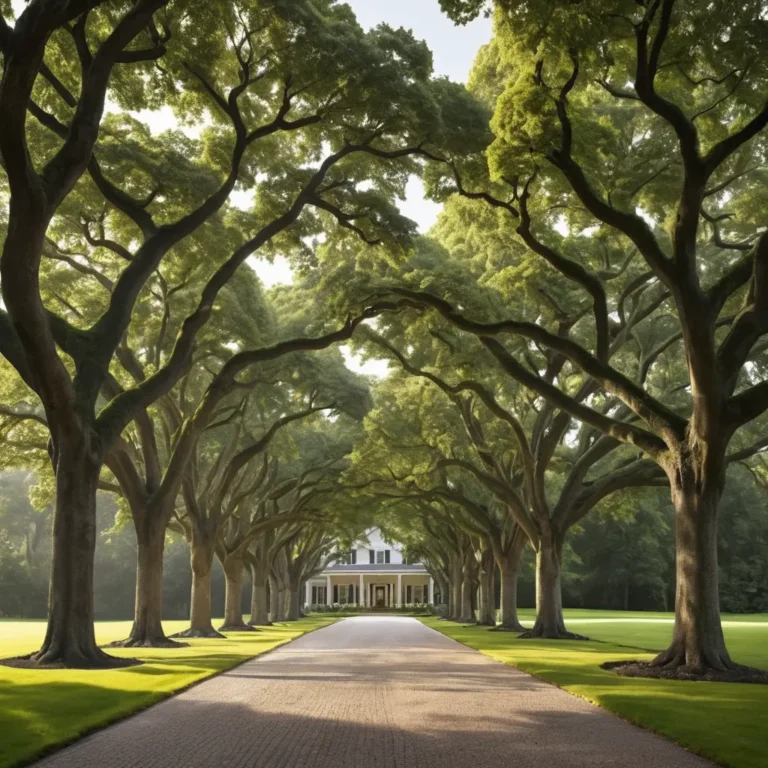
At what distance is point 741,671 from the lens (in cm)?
1394

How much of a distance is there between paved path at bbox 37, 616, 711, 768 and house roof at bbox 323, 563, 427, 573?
80.1 metres

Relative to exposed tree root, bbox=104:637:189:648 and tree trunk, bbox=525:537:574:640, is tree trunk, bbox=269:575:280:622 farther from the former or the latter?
exposed tree root, bbox=104:637:189:648

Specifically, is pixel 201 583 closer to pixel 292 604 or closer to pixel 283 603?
pixel 283 603

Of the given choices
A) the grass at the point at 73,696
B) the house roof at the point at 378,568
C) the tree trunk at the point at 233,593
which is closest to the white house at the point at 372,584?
the house roof at the point at 378,568

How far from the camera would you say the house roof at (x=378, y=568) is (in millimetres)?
91875

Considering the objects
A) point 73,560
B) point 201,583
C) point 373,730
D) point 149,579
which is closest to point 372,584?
point 201,583

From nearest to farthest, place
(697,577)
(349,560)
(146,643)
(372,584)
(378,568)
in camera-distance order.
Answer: (697,577), (146,643), (378,568), (372,584), (349,560)

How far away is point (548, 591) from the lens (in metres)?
27.0

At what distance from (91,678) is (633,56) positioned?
514 inches

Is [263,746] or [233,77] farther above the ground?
[233,77]

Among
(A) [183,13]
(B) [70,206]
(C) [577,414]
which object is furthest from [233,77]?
(C) [577,414]

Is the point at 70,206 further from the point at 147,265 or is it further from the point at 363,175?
→ the point at 363,175

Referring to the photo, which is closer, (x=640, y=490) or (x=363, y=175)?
(x=363, y=175)

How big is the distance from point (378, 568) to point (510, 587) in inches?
2382
